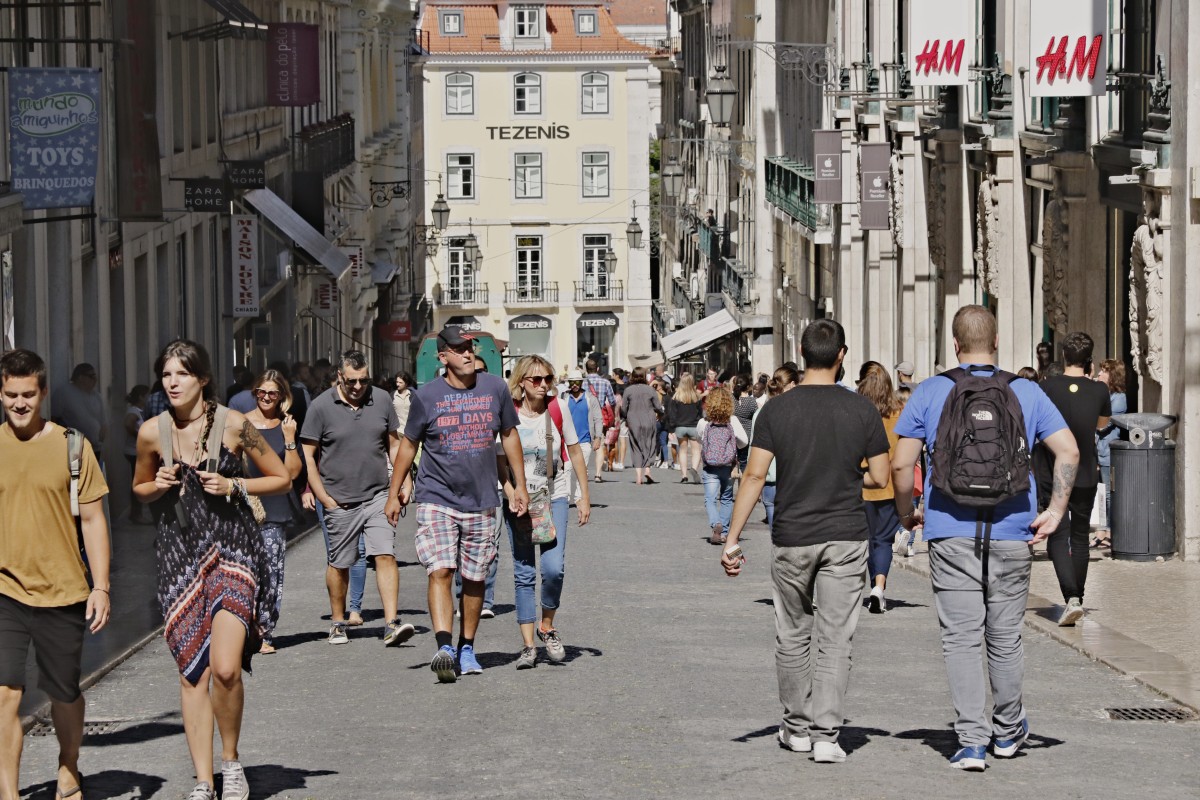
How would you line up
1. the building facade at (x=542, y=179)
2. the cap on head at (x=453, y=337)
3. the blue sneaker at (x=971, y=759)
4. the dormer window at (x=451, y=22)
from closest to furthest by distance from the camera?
the blue sneaker at (x=971, y=759), the cap on head at (x=453, y=337), the building facade at (x=542, y=179), the dormer window at (x=451, y=22)

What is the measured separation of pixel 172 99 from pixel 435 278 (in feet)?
159

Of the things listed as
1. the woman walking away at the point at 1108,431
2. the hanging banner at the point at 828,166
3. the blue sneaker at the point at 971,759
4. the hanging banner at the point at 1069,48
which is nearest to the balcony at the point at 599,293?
the hanging banner at the point at 828,166

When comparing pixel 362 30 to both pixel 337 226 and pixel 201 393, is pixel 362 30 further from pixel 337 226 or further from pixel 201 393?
pixel 201 393

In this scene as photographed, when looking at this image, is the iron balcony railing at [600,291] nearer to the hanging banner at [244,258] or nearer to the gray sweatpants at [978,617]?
the hanging banner at [244,258]

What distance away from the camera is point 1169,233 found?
17.3 meters

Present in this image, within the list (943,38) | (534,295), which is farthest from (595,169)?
(943,38)

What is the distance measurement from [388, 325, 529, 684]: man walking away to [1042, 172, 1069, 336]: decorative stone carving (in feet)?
40.4

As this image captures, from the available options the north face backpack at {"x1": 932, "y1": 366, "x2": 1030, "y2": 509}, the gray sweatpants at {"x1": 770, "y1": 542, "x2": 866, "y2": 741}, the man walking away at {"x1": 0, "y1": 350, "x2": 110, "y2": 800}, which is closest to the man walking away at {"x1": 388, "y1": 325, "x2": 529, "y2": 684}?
the gray sweatpants at {"x1": 770, "y1": 542, "x2": 866, "y2": 741}

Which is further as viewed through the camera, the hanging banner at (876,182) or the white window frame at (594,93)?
the white window frame at (594,93)

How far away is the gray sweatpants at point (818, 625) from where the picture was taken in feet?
28.1

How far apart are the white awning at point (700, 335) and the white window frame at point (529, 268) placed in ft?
69.0

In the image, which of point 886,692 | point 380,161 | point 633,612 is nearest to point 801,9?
point 380,161

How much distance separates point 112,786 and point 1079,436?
673 centimetres

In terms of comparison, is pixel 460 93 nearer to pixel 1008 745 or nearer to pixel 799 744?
pixel 799 744
